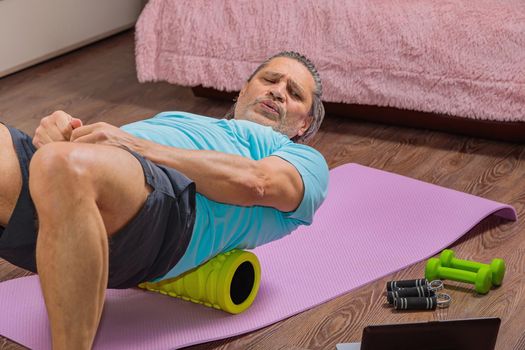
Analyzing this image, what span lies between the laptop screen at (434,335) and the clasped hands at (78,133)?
0.60 meters

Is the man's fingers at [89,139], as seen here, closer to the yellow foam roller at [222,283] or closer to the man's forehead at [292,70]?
the yellow foam roller at [222,283]

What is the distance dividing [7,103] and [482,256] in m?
2.05

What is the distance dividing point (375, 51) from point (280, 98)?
3.06 ft

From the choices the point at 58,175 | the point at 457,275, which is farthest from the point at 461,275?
the point at 58,175

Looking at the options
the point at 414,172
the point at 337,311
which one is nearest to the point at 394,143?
the point at 414,172

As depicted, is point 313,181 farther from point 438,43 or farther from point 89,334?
point 438,43

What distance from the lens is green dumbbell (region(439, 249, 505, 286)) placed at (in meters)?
2.12

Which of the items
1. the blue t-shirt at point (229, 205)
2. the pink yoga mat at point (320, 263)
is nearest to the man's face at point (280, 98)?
the blue t-shirt at point (229, 205)

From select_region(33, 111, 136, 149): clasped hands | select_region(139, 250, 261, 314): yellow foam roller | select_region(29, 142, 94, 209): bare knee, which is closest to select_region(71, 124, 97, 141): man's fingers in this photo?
select_region(33, 111, 136, 149): clasped hands

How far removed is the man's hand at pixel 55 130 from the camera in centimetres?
178

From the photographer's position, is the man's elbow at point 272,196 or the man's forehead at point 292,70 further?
the man's forehead at point 292,70

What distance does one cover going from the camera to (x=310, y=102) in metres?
2.30

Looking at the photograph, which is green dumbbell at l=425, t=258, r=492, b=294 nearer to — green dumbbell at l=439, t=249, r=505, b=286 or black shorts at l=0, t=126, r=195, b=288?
green dumbbell at l=439, t=249, r=505, b=286

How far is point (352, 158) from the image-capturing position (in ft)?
9.68
